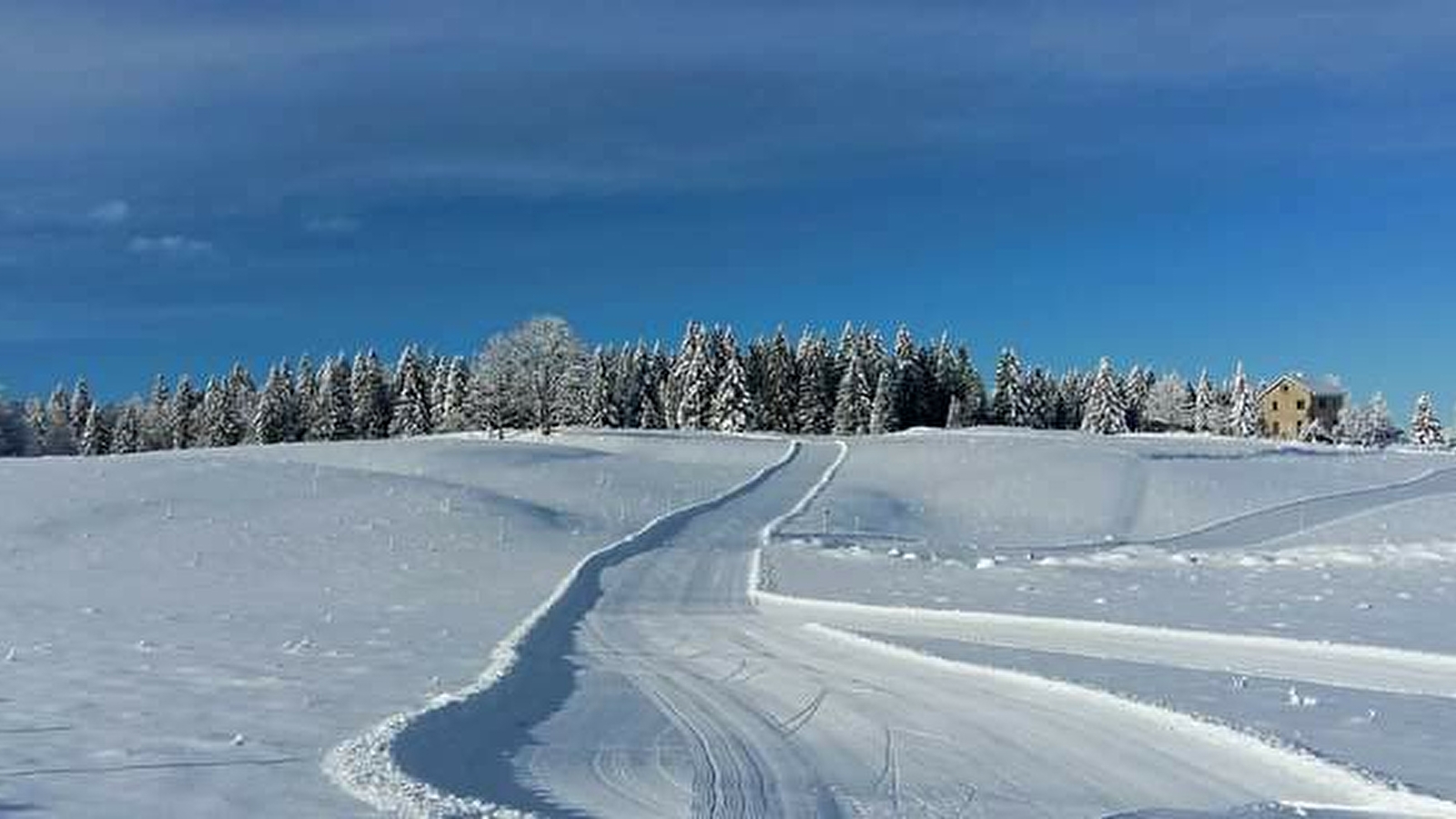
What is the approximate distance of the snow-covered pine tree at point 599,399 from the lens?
103 m

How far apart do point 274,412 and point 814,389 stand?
48149 mm

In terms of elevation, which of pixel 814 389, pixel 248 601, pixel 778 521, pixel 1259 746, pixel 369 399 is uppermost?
pixel 814 389

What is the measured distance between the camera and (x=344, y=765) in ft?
31.0

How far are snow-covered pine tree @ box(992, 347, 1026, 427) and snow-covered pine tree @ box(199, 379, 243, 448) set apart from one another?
2699 inches

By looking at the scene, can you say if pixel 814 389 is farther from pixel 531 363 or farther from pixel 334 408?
pixel 334 408

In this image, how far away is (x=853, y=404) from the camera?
4171 inches

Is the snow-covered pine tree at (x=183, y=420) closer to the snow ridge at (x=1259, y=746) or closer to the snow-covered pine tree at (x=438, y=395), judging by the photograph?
the snow-covered pine tree at (x=438, y=395)

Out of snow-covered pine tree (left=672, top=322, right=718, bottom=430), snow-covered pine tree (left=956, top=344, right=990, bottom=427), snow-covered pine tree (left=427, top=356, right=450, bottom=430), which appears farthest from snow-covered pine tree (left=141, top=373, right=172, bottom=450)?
snow-covered pine tree (left=956, top=344, right=990, bottom=427)

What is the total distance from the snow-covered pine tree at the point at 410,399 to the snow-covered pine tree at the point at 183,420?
64.0 feet

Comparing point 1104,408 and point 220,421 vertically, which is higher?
point 1104,408

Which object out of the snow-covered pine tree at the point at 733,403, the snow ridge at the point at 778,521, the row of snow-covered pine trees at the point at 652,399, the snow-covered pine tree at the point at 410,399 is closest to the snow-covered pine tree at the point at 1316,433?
the row of snow-covered pine trees at the point at 652,399

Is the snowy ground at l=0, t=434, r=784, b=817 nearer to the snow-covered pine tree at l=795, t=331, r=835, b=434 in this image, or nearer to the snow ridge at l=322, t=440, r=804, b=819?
the snow ridge at l=322, t=440, r=804, b=819

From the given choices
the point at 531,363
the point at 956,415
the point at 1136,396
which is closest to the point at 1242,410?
the point at 1136,396

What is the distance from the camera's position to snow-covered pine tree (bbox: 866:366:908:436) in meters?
105
